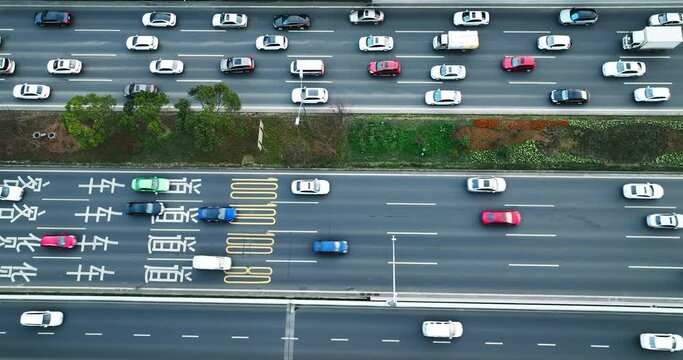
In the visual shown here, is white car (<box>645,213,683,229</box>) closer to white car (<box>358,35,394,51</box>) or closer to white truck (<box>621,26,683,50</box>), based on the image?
white truck (<box>621,26,683,50</box>)

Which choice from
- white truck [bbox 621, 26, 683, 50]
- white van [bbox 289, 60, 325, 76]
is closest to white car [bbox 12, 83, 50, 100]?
white van [bbox 289, 60, 325, 76]

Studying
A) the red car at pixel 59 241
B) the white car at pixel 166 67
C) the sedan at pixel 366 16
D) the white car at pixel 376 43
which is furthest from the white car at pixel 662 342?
the red car at pixel 59 241

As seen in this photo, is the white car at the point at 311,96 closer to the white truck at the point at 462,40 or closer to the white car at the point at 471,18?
the white truck at the point at 462,40

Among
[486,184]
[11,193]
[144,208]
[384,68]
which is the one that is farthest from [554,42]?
[11,193]

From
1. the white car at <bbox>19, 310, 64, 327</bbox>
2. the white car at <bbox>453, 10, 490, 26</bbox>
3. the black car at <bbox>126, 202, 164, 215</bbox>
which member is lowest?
the white car at <bbox>19, 310, 64, 327</bbox>

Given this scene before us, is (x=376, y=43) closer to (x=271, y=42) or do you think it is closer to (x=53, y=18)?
(x=271, y=42)

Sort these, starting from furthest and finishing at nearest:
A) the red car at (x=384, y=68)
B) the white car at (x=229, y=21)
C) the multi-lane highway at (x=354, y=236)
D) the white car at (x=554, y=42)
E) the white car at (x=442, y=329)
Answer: the white car at (x=229, y=21) → the white car at (x=554, y=42) → the red car at (x=384, y=68) → the multi-lane highway at (x=354, y=236) → the white car at (x=442, y=329)
